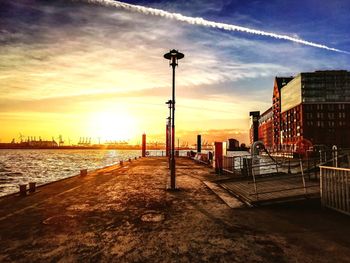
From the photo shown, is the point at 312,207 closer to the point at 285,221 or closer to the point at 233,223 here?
the point at 285,221

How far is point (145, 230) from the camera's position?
23.8ft

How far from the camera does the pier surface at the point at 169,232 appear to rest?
5.57 metres

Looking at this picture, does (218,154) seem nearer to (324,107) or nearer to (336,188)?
(336,188)

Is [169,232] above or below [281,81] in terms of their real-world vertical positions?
below

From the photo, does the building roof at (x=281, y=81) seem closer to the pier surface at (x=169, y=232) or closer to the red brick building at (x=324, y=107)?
the red brick building at (x=324, y=107)

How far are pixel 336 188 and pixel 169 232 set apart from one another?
18.8 ft

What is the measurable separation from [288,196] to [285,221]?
2.20 metres

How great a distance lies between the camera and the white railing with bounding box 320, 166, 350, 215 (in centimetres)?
847

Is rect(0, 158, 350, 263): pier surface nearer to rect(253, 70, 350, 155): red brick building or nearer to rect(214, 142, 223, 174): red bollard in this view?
rect(214, 142, 223, 174): red bollard

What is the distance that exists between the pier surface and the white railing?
325mm

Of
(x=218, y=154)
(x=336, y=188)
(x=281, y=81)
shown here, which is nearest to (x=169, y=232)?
(x=336, y=188)

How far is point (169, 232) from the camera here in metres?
7.08

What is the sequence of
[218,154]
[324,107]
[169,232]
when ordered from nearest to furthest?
[169,232] → [218,154] → [324,107]

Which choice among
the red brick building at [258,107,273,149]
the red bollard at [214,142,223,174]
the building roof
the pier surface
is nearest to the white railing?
the pier surface
